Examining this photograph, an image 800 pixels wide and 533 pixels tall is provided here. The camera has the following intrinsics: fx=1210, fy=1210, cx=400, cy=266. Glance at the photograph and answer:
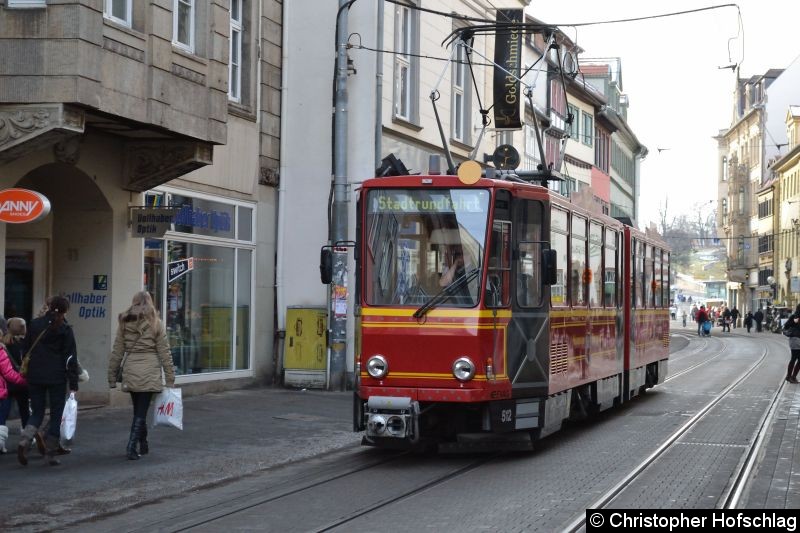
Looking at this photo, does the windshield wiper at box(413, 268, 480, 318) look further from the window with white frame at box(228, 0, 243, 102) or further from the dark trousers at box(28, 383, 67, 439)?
the window with white frame at box(228, 0, 243, 102)

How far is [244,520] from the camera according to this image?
940 cm

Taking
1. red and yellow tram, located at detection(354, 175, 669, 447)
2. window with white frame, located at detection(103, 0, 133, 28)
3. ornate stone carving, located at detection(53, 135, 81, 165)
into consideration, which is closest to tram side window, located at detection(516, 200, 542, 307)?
red and yellow tram, located at detection(354, 175, 669, 447)

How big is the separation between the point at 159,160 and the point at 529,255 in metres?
6.75

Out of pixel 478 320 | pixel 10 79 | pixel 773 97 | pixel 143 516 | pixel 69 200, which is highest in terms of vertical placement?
pixel 773 97

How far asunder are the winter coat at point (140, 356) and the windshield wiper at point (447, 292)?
2686mm

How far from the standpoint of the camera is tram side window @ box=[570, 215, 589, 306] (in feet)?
49.5

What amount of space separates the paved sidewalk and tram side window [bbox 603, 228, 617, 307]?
162 inches

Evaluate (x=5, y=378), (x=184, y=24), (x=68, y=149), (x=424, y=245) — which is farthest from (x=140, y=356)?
(x=184, y=24)

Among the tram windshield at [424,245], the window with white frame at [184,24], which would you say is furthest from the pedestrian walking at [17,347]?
the window with white frame at [184,24]

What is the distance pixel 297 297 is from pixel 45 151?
7.98 m

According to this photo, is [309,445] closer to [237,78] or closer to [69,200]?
[69,200]

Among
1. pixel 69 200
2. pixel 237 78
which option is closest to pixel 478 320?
pixel 69 200

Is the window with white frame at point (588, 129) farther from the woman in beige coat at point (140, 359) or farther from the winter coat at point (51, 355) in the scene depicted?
the winter coat at point (51, 355)

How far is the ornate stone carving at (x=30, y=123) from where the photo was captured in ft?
46.2
